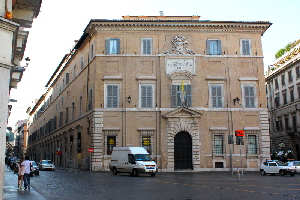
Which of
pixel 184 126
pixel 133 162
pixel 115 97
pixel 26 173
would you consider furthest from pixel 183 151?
pixel 26 173

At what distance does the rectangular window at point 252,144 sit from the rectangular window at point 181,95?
255 inches

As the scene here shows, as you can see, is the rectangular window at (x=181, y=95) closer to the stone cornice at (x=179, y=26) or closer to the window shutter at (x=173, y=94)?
the window shutter at (x=173, y=94)

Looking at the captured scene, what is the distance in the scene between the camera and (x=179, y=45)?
36.0 metres

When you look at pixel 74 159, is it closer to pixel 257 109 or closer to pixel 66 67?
pixel 66 67

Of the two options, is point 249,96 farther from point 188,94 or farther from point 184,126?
point 184,126

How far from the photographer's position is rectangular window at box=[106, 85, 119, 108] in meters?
35.1

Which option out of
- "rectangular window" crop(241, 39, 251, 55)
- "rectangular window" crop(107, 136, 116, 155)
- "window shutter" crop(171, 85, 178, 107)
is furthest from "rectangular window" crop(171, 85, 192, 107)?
"rectangular window" crop(241, 39, 251, 55)

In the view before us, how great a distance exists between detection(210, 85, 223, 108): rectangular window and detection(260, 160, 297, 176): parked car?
8028 mm

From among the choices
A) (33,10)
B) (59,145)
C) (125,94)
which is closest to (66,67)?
(59,145)

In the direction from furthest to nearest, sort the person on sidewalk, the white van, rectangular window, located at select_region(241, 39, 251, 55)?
rectangular window, located at select_region(241, 39, 251, 55) < the white van < the person on sidewalk

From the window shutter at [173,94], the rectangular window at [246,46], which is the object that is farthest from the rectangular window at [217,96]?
the rectangular window at [246,46]

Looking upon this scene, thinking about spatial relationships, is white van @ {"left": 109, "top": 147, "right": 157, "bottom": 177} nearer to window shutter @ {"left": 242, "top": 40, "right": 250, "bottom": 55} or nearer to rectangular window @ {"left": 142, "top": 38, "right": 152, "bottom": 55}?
rectangular window @ {"left": 142, "top": 38, "right": 152, "bottom": 55}

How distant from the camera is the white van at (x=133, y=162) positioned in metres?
26.5

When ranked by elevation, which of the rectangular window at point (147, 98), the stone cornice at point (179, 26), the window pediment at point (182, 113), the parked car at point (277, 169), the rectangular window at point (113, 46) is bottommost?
the parked car at point (277, 169)
